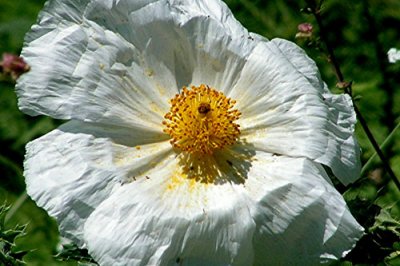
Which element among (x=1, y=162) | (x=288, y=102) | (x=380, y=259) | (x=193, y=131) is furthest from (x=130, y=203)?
(x=1, y=162)

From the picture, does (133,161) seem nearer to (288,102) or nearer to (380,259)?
(288,102)

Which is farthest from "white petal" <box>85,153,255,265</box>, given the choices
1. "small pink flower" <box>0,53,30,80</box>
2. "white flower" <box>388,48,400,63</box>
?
"white flower" <box>388,48,400,63</box>

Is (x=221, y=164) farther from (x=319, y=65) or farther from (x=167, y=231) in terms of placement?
(x=319, y=65)

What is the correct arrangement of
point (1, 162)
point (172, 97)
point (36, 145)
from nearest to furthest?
Answer: point (36, 145)
point (172, 97)
point (1, 162)

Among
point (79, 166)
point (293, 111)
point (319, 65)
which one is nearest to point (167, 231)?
point (79, 166)

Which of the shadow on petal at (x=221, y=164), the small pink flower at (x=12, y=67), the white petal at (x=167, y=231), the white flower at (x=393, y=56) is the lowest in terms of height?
the white petal at (x=167, y=231)

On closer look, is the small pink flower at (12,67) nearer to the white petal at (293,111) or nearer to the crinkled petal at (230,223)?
the crinkled petal at (230,223)

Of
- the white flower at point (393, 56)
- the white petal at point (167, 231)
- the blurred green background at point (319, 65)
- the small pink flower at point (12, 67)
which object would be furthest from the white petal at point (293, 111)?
the small pink flower at point (12, 67)
